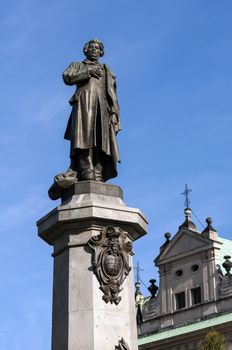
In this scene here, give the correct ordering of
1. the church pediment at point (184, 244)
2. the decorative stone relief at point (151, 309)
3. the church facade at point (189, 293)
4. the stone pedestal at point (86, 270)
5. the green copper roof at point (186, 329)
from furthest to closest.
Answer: the decorative stone relief at point (151, 309) → the church pediment at point (184, 244) → the church facade at point (189, 293) → the green copper roof at point (186, 329) → the stone pedestal at point (86, 270)

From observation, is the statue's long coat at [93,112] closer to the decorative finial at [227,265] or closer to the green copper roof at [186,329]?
the green copper roof at [186,329]

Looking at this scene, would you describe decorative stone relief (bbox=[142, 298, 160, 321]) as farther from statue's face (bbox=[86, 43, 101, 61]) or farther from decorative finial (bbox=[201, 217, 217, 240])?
statue's face (bbox=[86, 43, 101, 61])

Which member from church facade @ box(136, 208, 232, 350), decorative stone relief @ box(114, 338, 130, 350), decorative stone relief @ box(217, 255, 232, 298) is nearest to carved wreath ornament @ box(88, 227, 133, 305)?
decorative stone relief @ box(114, 338, 130, 350)

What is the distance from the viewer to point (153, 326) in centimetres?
4741

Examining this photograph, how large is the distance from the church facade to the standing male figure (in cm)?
3257

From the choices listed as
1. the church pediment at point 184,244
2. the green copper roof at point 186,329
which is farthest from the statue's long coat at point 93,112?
the church pediment at point 184,244

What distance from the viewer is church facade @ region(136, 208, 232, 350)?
146 ft

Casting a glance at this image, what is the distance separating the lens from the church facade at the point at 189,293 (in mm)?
44531

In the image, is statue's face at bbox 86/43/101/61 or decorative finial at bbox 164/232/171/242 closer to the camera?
statue's face at bbox 86/43/101/61

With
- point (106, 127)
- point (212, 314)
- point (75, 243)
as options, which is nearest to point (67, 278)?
point (75, 243)

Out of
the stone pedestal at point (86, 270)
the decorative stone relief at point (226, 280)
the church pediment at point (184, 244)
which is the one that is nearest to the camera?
the stone pedestal at point (86, 270)

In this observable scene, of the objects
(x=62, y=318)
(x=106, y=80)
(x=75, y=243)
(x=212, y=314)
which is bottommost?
(x=62, y=318)

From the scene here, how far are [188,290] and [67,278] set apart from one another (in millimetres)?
35078

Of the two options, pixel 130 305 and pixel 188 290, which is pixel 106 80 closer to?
pixel 130 305
